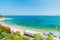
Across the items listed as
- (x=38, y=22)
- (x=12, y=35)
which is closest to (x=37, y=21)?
(x=38, y=22)

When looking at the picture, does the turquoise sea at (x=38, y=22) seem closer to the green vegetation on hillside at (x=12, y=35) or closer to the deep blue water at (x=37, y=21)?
the deep blue water at (x=37, y=21)

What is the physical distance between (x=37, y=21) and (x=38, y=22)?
2cm

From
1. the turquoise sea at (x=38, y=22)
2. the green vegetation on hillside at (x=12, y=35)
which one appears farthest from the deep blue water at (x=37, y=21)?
the green vegetation on hillside at (x=12, y=35)

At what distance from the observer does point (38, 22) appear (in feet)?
6.60

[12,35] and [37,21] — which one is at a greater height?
[37,21]

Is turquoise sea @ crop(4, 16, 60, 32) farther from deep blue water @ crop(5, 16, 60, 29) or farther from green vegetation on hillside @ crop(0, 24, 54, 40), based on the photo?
green vegetation on hillside @ crop(0, 24, 54, 40)

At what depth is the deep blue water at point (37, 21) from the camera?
6.54 ft

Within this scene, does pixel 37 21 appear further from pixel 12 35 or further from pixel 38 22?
pixel 12 35

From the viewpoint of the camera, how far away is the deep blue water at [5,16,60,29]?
199cm

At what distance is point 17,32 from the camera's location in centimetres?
199

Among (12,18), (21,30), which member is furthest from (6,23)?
(21,30)

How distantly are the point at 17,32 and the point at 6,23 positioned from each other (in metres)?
0.23

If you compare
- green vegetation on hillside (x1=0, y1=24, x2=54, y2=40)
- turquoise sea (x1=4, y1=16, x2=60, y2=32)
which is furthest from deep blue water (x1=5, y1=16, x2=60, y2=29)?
green vegetation on hillside (x1=0, y1=24, x2=54, y2=40)

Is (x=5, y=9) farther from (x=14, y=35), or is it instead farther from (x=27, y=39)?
(x=27, y=39)
